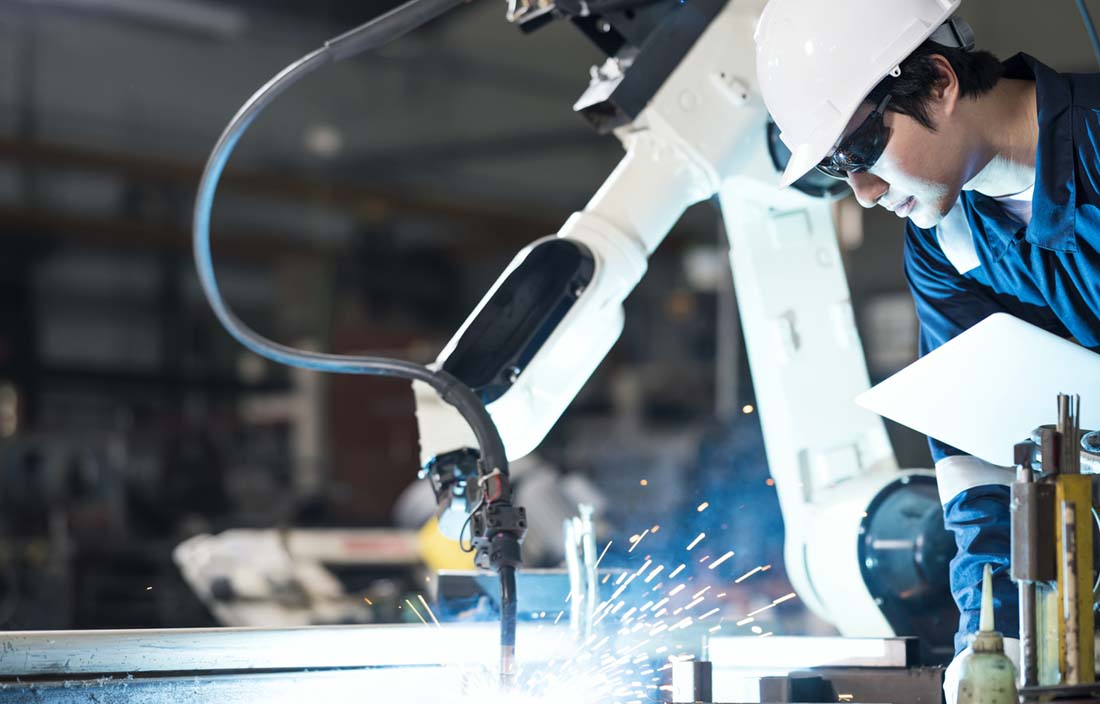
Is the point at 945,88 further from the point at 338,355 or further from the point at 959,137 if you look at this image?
the point at 338,355

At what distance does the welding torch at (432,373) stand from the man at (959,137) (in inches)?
23.1

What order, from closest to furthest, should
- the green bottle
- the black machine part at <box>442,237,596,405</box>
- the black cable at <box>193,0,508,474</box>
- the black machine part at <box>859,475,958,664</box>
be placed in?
1. the green bottle
2. the black cable at <box>193,0,508,474</box>
3. the black machine part at <box>442,237,596,405</box>
4. the black machine part at <box>859,475,958,664</box>

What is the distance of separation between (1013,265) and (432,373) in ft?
2.90

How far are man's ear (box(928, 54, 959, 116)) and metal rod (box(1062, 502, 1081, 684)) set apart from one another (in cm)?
61

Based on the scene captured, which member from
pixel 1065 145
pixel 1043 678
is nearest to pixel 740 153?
pixel 1065 145

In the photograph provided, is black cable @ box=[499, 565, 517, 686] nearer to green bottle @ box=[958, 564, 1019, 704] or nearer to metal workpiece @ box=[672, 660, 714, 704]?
metal workpiece @ box=[672, 660, 714, 704]

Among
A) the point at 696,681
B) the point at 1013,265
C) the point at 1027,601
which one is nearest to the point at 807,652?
the point at 696,681

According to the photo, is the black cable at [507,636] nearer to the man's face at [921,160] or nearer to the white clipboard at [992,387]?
the white clipboard at [992,387]

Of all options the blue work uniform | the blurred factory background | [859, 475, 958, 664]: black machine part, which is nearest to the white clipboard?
the blue work uniform

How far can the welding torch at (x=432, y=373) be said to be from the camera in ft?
5.58

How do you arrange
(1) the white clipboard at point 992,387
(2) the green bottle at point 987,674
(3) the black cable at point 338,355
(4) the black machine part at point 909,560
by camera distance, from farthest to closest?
(4) the black machine part at point 909,560
(3) the black cable at point 338,355
(1) the white clipboard at point 992,387
(2) the green bottle at point 987,674

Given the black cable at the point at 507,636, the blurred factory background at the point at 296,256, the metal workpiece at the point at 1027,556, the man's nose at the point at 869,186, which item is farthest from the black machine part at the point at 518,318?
the blurred factory background at the point at 296,256

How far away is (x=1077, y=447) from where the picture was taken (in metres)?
1.35

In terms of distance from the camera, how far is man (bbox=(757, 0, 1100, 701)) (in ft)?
5.38
